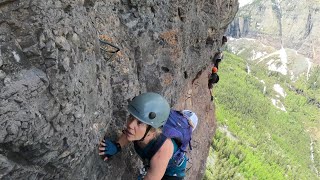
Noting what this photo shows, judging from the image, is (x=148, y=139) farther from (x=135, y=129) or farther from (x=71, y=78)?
(x=71, y=78)

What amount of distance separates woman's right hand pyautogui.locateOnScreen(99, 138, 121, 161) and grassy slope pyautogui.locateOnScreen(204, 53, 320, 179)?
4567 cm

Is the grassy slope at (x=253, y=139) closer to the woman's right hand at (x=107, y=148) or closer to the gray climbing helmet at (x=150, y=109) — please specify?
the woman's right hand at (x=107, y=148)

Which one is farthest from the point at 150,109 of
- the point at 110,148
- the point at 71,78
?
the point at 71,78

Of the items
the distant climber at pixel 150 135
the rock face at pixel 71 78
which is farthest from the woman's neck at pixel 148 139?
the rock face at pixel 71 78

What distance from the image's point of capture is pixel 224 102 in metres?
142

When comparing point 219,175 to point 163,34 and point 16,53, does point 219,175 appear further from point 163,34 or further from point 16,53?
point 16,53

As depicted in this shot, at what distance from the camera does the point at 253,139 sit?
4503 inches

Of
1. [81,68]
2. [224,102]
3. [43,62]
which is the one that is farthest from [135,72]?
[224,102]

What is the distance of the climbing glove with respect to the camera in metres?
6.36

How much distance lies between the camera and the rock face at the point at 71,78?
4469 mm

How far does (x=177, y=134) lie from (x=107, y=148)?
1.18 metres

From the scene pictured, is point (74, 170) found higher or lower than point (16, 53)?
lower

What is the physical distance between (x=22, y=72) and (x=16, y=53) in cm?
23

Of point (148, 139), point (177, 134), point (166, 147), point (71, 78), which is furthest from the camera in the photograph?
point (177, 134)
